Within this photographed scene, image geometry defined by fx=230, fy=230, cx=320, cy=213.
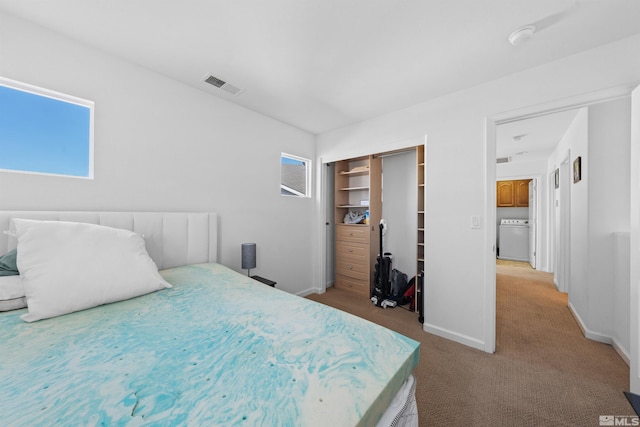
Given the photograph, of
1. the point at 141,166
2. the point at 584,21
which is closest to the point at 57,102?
the point at 141,166

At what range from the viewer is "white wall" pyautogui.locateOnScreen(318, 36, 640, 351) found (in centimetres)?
185

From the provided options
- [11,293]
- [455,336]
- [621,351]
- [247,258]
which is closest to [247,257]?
[247,258]

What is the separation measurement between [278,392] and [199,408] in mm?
213

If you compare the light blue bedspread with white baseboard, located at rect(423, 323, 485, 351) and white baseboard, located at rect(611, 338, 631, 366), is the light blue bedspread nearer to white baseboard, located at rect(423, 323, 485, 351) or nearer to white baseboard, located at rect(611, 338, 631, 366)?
white baseboard, located at rect(423, 323, 485, 351)

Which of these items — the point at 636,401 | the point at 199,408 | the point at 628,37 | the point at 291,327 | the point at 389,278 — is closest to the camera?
the point at 199,408

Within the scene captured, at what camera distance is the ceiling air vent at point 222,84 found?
2.22 meters

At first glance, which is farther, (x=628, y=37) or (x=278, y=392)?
(x=628, y=37)

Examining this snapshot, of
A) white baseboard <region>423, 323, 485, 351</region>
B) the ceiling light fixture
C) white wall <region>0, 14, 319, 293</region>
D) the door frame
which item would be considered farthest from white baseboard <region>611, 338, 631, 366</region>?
white wall <region>0, 14, 319, 293</region>

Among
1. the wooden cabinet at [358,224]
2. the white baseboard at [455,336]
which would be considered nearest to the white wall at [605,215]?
the white baseboard at [455,336]

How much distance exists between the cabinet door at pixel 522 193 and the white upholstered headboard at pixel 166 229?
7.47m

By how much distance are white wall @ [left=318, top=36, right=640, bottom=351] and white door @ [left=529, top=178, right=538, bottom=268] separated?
4.49 meters

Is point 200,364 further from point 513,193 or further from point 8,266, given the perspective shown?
point 513,193

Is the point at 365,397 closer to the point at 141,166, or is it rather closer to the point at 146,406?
the point at 146,406

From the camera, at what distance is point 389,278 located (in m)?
3.37
